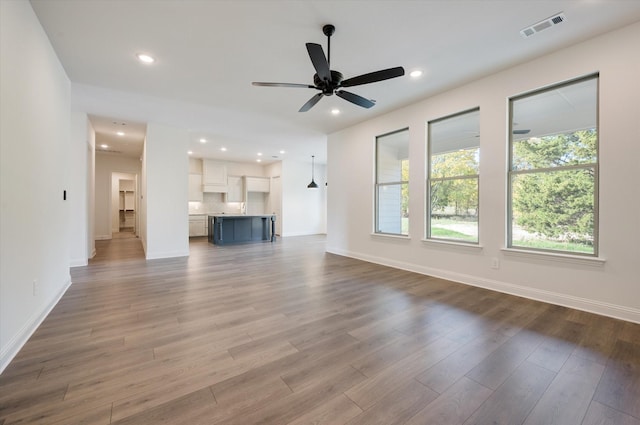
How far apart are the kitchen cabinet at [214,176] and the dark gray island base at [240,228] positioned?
1.41 m

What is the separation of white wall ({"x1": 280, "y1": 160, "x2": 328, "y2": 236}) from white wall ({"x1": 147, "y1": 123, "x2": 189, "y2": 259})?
4.36 meters

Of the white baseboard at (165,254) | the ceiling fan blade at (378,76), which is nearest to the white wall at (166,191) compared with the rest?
the white baseboard at (165,254)

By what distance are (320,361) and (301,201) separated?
344 inches

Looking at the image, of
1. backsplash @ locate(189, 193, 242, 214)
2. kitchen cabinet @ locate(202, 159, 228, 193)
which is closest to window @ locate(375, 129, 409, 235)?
kitchen cabinet @ locate(202, 159, 228, 193)

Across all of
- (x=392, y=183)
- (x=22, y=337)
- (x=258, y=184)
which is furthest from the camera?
(x=258, y=184)

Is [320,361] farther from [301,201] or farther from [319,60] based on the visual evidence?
[301,201]

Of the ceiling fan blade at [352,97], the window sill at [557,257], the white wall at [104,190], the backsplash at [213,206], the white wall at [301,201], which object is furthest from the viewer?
the white wall at [301,201]

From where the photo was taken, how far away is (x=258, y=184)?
10766 millimetres

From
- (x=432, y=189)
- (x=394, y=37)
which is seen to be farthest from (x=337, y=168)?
(x=394, y=37)

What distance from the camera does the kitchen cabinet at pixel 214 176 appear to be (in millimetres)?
9641

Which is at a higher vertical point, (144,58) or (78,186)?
(144,58)

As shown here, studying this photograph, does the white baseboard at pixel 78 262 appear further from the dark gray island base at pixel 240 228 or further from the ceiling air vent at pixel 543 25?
the ceiling air vent at pixel 543 25

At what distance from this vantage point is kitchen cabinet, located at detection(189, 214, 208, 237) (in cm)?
971

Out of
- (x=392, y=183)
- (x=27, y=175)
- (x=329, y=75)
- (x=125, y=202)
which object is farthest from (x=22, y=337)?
(x=125, y=202)
